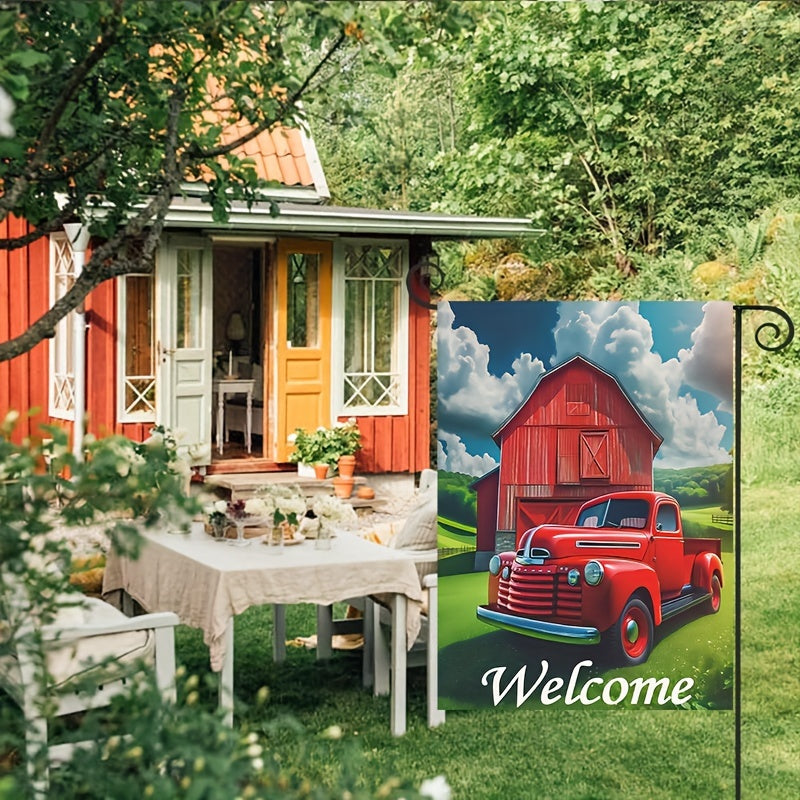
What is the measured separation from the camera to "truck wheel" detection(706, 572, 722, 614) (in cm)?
499

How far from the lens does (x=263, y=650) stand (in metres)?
7.29

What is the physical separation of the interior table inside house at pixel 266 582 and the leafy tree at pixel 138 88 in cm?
178

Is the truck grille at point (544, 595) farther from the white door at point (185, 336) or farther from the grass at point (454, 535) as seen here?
the white door at point (185, 336)

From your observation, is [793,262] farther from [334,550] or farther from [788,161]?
[334,550]

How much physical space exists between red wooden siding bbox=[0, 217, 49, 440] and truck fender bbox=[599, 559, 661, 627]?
7947 millimetres

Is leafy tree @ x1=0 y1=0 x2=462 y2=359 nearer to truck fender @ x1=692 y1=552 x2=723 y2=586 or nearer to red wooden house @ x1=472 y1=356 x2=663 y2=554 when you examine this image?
red wooden house @ x1=472 y1=356 x2=663 y2=554

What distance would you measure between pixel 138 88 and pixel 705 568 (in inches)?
110

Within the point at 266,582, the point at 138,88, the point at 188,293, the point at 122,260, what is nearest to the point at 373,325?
the point at 188,293

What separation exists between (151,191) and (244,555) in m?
1.83

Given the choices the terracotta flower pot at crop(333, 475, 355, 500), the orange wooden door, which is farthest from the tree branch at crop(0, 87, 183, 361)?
the orange wooden door

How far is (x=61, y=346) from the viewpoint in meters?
11.9

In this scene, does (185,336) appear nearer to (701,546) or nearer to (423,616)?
(423,616)

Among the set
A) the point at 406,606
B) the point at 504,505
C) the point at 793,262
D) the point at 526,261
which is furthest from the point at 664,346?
the point at 526,261

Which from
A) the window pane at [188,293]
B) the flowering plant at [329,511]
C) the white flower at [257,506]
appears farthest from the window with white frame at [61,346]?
the flowering plant at [329,511]
